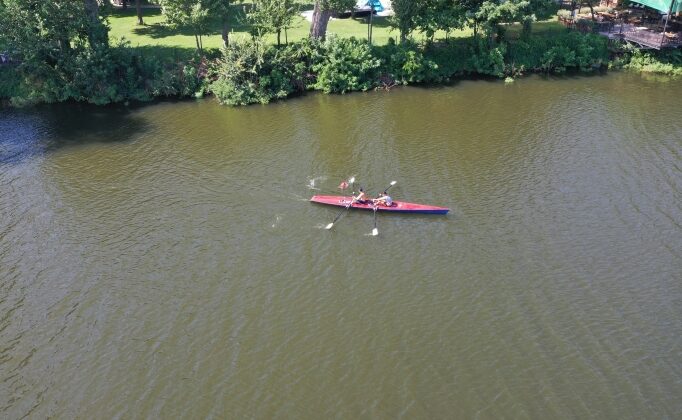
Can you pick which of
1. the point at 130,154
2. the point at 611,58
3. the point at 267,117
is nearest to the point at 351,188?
the point at 267,117

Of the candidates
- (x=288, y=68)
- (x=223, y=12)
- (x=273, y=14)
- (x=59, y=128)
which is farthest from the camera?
(x=288, y=68)

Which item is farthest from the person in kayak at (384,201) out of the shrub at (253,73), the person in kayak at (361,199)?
the shrub at (253,73)

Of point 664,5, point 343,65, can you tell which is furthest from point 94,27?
point 664,5

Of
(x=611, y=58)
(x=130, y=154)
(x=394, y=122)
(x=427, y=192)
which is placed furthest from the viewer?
(x=611, y=58)

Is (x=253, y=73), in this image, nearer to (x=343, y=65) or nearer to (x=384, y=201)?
(x=343, y=65)

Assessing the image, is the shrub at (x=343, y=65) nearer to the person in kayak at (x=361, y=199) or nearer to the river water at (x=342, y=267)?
the river water at (x=342, y=267)

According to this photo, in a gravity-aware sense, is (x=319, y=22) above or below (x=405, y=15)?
below

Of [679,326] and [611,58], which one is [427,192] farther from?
[611,58]
